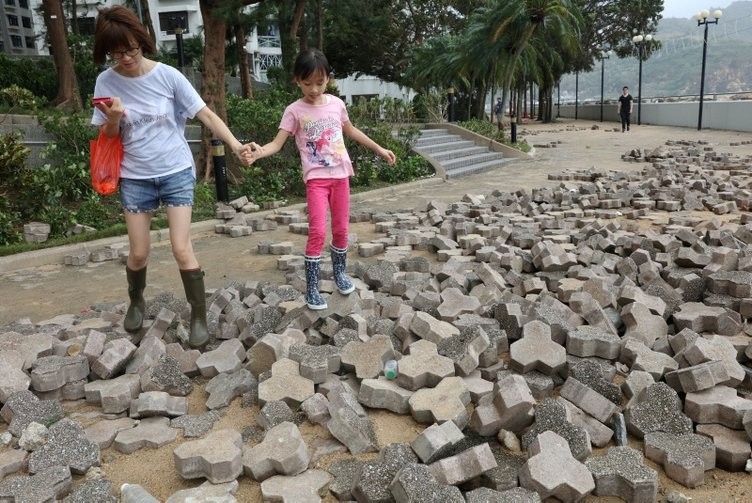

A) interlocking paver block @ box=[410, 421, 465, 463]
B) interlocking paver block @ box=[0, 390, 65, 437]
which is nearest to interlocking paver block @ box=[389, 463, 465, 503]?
interlocking paver block @ box=[410, 421, 465, 463]

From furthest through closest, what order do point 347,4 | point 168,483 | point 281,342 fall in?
point 347,4 < point 281,342 < point 168,483

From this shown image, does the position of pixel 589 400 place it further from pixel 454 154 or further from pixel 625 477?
pixel 454 154

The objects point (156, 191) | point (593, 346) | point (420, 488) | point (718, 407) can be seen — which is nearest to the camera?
point (420, 488)

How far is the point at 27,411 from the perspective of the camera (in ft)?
9.69

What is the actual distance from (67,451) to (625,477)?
7.60 ft

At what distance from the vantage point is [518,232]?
6.47 metres

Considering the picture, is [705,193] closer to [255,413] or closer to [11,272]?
[255,413]

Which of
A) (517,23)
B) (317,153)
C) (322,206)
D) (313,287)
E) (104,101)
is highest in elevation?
(517,23)

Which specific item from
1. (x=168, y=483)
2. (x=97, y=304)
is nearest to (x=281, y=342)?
(x=168, y=483)

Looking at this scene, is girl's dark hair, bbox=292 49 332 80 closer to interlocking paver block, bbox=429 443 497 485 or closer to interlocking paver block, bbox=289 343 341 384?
interlocking paver block, bbox=289 343 341 384

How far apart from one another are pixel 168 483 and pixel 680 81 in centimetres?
9768

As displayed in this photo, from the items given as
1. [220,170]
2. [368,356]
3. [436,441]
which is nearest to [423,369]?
[368,356]

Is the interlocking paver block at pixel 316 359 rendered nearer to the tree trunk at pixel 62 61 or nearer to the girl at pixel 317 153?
the girl at pixel 317 153

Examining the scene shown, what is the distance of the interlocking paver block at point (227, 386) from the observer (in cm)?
311
